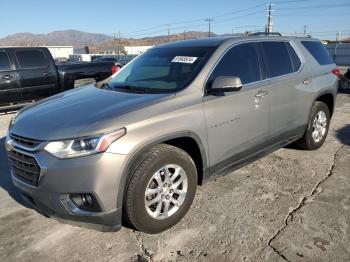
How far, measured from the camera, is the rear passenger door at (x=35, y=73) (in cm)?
904

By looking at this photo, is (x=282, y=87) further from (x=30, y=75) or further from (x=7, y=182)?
(x=30, y=75)

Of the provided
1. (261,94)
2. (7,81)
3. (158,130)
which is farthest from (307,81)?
(7,81)

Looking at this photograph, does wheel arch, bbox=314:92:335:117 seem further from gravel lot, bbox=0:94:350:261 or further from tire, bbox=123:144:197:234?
tire, bbox=123:144:197:234

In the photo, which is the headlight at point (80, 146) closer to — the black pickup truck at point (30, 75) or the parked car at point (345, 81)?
the black pickup truck at point (30, 75)

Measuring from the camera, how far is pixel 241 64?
4121 millimetres

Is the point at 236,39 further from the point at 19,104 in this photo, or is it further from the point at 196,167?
the point at 19,104

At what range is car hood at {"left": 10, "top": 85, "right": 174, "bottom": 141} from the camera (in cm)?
294

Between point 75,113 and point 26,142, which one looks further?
point 75,113

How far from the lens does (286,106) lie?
468 centimetres

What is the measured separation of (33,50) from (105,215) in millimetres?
7710

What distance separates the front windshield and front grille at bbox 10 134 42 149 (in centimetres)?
120

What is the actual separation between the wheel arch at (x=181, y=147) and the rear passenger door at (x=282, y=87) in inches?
51.0

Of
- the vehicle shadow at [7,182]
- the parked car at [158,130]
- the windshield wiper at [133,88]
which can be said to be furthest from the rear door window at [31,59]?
the windshield wiper at [133,88]

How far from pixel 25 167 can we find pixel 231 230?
6.50 feet
